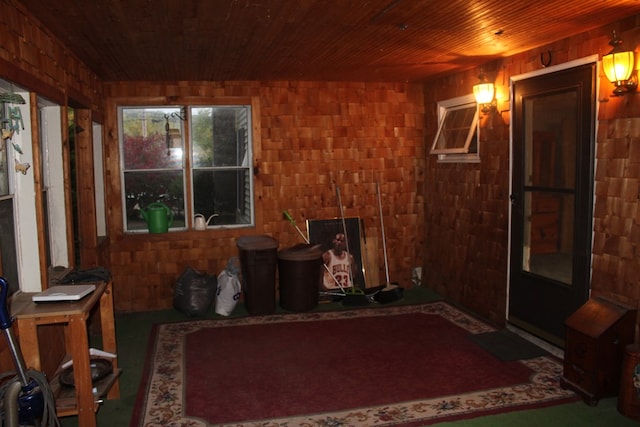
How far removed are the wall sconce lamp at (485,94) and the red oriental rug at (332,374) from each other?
2.04 metres

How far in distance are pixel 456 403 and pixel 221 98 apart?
3904 mm

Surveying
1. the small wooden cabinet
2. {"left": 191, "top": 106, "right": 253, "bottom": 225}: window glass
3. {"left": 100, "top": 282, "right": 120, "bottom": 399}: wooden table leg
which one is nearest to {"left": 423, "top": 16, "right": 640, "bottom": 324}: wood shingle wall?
the small wooden cabinet

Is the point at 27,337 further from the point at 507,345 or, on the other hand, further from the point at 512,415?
the point at 507,345

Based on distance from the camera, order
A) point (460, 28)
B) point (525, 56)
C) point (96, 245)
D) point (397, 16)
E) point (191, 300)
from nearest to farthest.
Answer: point (397, 16)
point (460, 28)
point (525, 56)
point (96, 245)
point (191, 300)

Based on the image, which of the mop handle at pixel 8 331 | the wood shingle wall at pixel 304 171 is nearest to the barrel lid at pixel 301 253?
the wood shingle wall at pixel 304 171

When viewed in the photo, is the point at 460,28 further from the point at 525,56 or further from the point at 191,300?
the point at 191,300

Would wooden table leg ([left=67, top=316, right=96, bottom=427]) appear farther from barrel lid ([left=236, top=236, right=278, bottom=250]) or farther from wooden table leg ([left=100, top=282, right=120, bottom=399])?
barrel lid ([left=236, top=236, right=278, bottom=250])

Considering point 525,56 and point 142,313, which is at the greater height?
point 525,56

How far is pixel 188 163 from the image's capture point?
576cm

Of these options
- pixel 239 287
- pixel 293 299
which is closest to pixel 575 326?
pixel 293 299

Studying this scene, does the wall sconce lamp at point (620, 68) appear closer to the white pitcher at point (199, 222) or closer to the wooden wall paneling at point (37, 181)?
the wooden wall paneling at point (37, 181)

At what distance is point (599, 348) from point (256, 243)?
10.6 feet

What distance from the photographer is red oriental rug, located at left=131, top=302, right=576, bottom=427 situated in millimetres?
3312

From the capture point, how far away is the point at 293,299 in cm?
552
